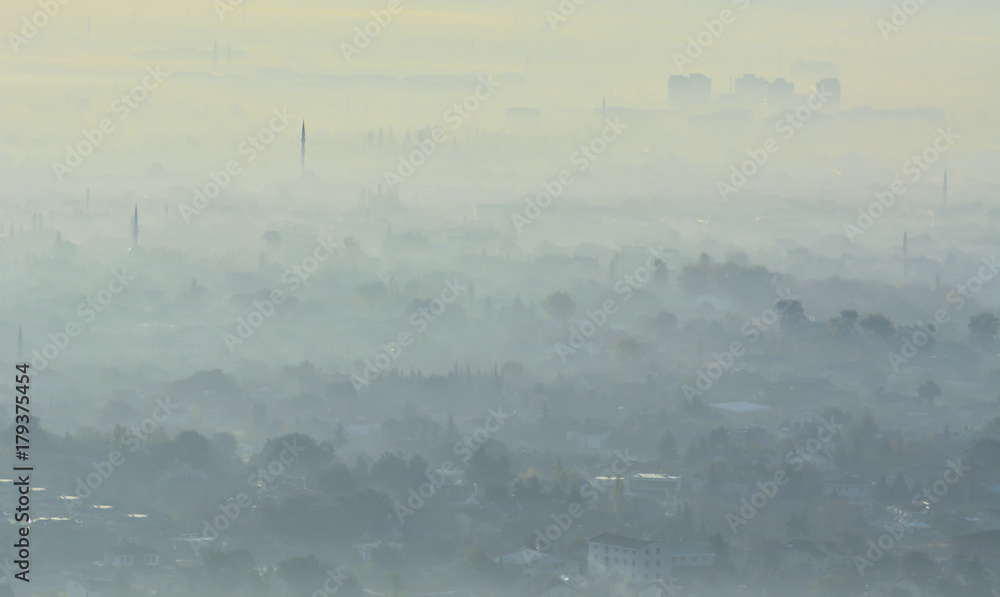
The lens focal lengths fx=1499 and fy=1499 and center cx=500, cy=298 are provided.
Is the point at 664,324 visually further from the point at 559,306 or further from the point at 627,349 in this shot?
the point at 627,349

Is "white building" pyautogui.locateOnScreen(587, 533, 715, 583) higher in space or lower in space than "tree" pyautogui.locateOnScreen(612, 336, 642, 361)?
higher

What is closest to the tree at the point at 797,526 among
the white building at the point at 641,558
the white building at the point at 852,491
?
the white building at the point at 641,558

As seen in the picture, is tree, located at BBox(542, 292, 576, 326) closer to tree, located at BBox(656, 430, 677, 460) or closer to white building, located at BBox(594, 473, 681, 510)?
tree, located at BBox(656, 430, 677, 460)

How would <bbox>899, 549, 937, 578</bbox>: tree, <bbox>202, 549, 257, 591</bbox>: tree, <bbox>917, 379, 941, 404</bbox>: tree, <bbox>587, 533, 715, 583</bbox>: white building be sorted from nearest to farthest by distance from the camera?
<bbox>202, 549, 257, 591</bbox>: tree
<bbox>587, 533, 715, 583</bbox>: white building
<bbox>899, 549, 937, 578</bbox>: tree
<bbox>917, 379, 941, 404</bbox>: tree

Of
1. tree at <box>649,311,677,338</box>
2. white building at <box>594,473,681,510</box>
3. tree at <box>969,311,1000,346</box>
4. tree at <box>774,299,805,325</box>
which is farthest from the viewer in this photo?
tree at <box>649,311,677,338</box>

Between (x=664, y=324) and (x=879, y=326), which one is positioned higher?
(x=879, y=326)

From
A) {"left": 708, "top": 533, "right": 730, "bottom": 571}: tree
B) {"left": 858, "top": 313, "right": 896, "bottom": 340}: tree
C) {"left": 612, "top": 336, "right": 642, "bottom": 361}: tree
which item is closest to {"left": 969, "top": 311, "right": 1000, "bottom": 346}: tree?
{"left": 858, "top": 313, "right": 896, "bottom": 340}: tree

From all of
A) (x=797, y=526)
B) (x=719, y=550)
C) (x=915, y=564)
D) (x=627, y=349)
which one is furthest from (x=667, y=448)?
(x=627, y=349)

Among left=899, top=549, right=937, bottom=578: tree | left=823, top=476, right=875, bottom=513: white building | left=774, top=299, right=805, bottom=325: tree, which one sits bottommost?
left=774, top=299, right=805, bottom=325: tree
